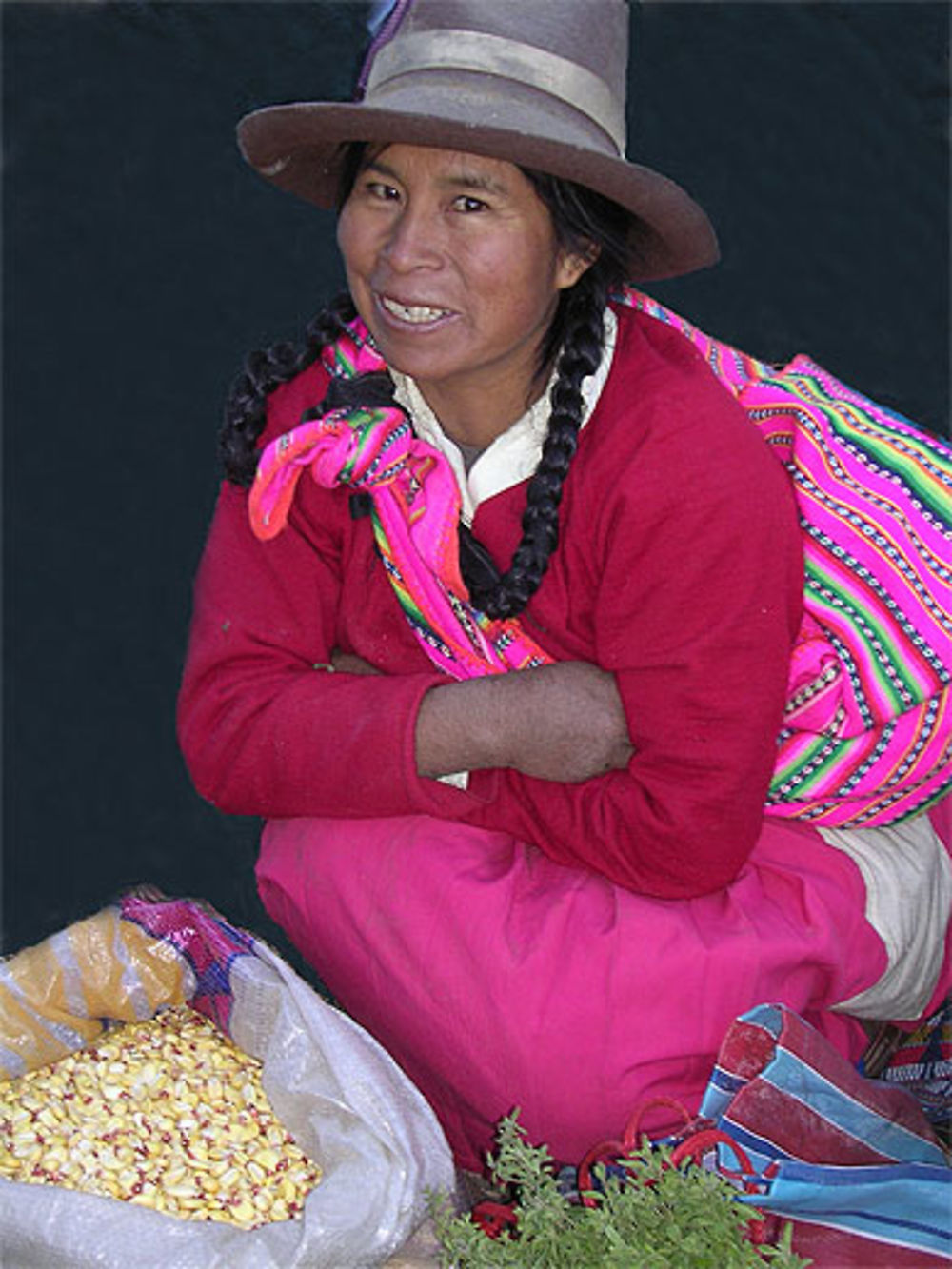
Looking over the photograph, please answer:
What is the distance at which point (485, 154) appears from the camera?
1743 mm

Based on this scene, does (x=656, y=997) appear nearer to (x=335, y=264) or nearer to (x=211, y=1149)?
(x=211, y=1149)

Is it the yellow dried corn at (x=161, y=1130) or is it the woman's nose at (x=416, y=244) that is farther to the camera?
the yellow dried corn at (x=161, y=1130)

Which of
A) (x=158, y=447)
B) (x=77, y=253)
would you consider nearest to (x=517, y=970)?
(x=158, y=447)

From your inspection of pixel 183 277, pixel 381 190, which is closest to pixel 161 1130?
pixel 381 190

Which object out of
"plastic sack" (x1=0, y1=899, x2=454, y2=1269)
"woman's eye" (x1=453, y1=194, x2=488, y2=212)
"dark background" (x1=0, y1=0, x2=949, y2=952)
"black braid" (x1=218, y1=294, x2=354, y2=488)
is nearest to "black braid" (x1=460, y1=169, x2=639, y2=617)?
"woman's eye" (x1=453, y1=194, x2=488, y2=212)

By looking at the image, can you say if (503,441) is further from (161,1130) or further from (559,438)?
(161,1130)

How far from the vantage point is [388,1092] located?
1932 millimetres

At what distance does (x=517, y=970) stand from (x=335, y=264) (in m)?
1.62

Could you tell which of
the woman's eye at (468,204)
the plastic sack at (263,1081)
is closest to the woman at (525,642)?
the woman's eye at (468,204)

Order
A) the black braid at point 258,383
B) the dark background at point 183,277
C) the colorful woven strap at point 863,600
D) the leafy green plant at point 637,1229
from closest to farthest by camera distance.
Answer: the leafy green plant at point 637,1229, the colorful woven strap at point 863,600, the black braid at point 258,383, the dark background at point 183,277

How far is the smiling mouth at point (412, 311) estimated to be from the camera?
1833mm

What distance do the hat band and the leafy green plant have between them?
1072 millimetres

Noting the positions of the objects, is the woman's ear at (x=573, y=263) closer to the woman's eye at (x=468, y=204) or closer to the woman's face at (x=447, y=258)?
the woman's face at (x=447, y=258)

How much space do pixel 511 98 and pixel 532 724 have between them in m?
0.71
